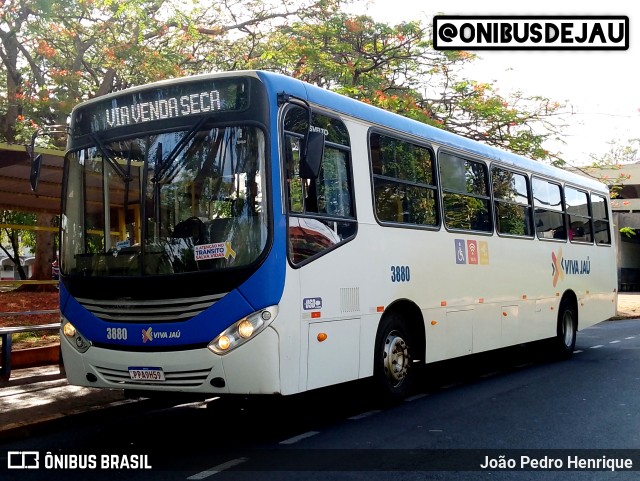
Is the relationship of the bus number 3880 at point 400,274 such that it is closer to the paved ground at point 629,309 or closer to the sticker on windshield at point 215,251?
the sticker on windshield at point 215,251

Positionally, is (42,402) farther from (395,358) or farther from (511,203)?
(511,203)

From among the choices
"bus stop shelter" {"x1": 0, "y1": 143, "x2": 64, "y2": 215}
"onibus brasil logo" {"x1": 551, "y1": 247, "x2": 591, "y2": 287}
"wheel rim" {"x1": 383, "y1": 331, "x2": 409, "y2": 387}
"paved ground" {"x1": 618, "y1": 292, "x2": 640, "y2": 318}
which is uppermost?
"bus stop shelter" {"x1": 0, "y1": 143, "x2": 64, "y2": 215}

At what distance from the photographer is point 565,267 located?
44.9 feet

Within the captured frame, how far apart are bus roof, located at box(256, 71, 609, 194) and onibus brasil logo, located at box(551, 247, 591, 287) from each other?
4.69ft

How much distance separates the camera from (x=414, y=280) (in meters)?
9.05

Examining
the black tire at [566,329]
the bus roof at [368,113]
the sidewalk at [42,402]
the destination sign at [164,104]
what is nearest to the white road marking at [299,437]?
the sidewalk at [42,402]

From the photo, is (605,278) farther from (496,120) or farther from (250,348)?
(250,348)

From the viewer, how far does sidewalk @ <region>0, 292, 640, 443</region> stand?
7613 millimetres

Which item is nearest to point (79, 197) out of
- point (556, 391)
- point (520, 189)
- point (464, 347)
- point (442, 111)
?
point (464, 347)

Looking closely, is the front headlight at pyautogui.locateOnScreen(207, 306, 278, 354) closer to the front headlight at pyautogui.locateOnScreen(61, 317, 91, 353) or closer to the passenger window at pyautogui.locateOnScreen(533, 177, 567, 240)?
the front headlight at pyautogui.locateOnScreen(61, 317, 91, 353)

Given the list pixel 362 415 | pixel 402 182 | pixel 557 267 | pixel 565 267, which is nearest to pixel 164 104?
pixel 402 182

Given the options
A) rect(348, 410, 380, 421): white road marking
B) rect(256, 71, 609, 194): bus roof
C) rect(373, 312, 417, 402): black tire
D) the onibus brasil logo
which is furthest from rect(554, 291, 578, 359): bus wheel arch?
rect(348, 410, 380, 421): white road marking

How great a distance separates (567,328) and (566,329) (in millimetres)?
73

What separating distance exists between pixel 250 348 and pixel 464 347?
432 cm
